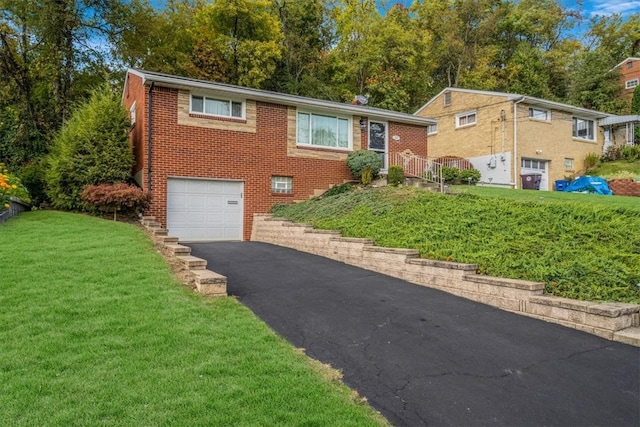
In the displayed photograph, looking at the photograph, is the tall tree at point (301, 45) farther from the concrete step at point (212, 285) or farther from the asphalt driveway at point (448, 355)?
the concrete step at point (212, 285)

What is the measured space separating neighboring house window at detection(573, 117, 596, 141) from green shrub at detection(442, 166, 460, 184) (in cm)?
1129

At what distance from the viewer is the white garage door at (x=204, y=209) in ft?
42.6

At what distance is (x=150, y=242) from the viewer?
8.95 meters

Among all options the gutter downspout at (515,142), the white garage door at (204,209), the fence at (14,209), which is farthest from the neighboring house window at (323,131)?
the gutter downspout at (515,142)

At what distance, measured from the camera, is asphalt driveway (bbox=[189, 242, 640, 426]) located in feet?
10.5

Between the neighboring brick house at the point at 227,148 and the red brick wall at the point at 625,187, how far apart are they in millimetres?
11509

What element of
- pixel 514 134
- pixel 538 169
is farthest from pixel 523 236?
pixel 538 169

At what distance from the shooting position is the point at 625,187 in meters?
18.2

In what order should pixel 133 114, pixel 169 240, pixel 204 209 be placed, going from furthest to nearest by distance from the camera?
pixel 133 114 < pixel 204 209 < pixel 169 240

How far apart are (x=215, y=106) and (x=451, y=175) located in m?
11.2

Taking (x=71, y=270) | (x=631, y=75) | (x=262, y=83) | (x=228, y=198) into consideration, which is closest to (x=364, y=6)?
(x=262, y=83)

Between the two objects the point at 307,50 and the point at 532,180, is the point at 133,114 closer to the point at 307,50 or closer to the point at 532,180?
the point at 532,180

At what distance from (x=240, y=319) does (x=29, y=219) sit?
29.9ft

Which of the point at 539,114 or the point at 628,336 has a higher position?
the point at 539,114
